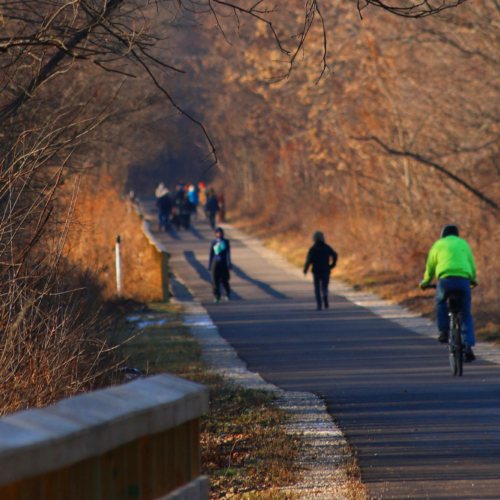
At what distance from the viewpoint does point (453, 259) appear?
9750 mm

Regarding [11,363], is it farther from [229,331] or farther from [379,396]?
[229,331]

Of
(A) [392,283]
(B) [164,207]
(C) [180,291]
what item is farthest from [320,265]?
(B) [164,207]

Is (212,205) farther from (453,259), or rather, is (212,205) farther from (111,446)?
(111,446)

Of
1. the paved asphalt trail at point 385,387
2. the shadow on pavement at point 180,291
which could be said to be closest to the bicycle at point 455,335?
the paved asphalt trail at point 385,387

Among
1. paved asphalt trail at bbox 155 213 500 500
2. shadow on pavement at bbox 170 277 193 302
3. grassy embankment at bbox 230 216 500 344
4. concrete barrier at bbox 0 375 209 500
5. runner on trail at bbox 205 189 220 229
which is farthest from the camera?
runner on trail at bbox 205 189 220 229

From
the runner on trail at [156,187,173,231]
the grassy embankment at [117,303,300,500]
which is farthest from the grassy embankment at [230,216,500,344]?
the runner on trail at [156,187,173,231]

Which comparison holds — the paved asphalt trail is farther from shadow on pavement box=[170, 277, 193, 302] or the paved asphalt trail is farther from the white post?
the white post

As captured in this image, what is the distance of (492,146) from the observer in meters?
19.8

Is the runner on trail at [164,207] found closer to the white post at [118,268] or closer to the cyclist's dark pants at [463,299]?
the white post at [118,268]

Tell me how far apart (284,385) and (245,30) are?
112 feet

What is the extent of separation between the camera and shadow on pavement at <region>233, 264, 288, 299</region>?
2100 centimetres

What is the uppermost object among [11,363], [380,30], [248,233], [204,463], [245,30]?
[245,30]

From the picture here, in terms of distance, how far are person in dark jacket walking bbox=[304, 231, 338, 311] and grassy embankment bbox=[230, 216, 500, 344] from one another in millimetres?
1917

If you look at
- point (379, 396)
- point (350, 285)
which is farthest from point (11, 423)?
point (350, 285)
